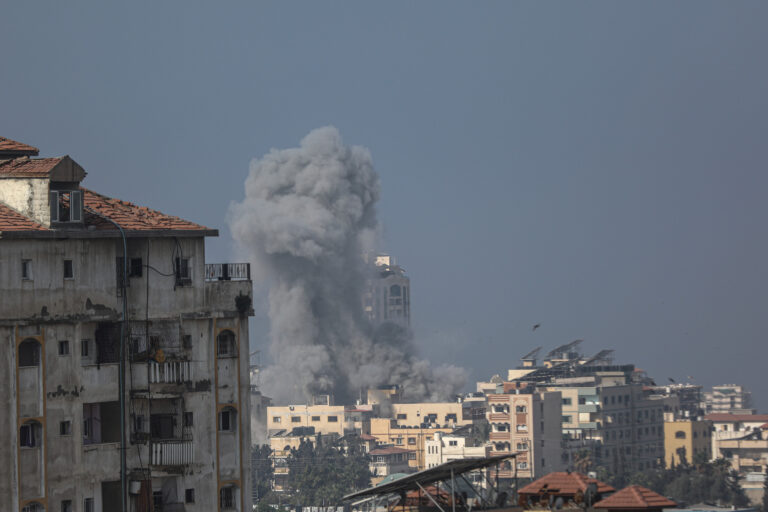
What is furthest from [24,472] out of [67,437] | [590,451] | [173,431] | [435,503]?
[590,451]

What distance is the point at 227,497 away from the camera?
41844 millimetres

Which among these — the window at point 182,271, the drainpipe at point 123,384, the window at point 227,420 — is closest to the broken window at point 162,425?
the drainpipe at point 123,384

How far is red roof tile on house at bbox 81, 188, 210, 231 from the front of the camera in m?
41.8

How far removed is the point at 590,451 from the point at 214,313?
158m

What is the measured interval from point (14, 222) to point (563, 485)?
49.6 ft

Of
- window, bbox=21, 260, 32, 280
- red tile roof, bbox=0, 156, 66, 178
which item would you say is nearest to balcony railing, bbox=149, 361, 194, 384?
window, bbox=21, 260, 32, 280

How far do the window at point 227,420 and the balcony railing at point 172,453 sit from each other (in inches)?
41.4

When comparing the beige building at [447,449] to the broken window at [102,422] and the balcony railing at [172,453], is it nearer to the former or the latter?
the balcony railing at [172,453]

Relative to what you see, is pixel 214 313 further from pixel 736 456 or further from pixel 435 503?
pixel 736 456

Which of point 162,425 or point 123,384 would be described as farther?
point 162,425

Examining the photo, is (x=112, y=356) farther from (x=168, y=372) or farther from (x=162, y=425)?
(x=162, y=425)

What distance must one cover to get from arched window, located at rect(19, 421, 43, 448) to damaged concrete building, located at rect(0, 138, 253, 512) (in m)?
0.03

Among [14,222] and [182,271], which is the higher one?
[14,222]

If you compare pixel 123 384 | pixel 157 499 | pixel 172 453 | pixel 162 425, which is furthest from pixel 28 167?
pixel 157 499
